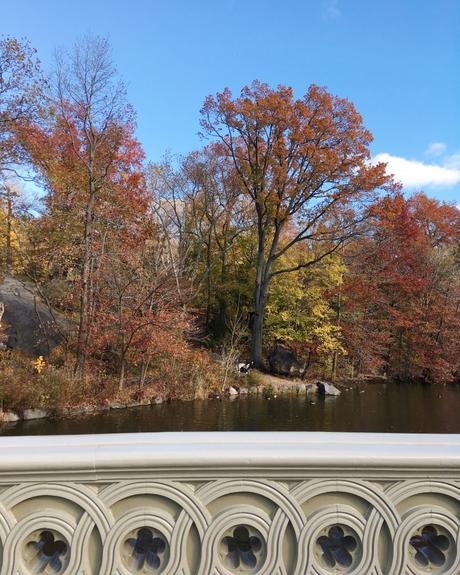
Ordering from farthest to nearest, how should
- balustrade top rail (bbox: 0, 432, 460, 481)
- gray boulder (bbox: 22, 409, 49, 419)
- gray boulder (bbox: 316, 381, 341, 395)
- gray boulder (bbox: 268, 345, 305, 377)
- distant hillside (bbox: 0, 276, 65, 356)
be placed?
1. gray boulder (bbox: 268, 345, 305, 377)
2. gray boulder (bbox: 316, 381, 341, 395)
3. distant hillside (bbox: 0, 276, 65, 356)
4. gray boulder (bbox: 22, 409, 49, 419)
5. balustrade top rail (bbox: 0, 432, 460, 481)

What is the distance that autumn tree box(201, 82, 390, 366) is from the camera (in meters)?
20.2

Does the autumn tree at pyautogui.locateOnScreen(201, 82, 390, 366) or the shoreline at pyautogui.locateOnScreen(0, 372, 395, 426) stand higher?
the autumn tree at pyautogui.locateOnScreen(201, 82, 390, 366)

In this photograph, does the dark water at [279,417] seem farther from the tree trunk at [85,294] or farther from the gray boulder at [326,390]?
the tree trunk at [85,294]

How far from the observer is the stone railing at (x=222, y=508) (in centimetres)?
149

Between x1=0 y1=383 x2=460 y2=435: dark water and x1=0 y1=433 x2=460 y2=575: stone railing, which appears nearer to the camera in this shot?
x1=0 y1=433 x2=460 y2=575: stone railing

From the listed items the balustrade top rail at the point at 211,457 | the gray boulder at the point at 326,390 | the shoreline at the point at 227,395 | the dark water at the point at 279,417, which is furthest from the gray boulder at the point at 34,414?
the gray boulder at the point at 326,390

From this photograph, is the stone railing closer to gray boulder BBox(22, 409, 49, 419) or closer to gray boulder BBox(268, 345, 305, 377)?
gray boulder BBox(22, 409, 49, 419)

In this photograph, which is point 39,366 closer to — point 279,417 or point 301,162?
point 279,417

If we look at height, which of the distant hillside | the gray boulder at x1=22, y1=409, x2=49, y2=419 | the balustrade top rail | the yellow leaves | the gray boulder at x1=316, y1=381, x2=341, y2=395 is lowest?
the gray boulder at x1=22, y1=409, x2=49, y2=419

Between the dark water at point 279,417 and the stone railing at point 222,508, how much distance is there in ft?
29.2

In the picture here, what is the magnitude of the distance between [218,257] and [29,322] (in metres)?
12.5

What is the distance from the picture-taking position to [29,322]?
14797 mm

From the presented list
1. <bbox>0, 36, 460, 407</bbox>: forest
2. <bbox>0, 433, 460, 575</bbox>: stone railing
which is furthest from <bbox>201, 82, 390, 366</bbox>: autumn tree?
<bbox>0, 433, 460, 575</bbox>: stone railing

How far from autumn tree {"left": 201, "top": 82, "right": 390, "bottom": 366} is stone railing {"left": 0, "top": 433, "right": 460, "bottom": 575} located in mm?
18923
